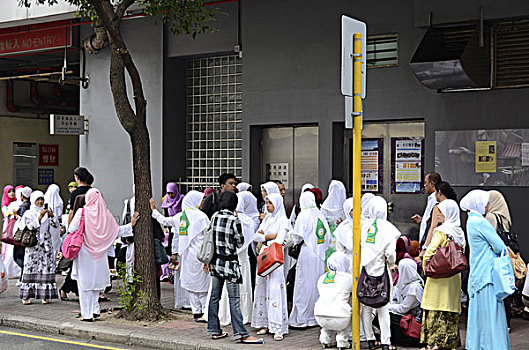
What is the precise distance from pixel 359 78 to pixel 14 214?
→ 8506mm

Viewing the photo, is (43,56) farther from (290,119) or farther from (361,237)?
(361,237)

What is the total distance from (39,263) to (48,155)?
40.6ft

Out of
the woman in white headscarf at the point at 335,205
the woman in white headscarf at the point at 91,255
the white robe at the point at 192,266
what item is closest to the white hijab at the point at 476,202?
the woman in white headscarf at the point at 335,205

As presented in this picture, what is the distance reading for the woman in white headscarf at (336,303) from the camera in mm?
Result: 8859

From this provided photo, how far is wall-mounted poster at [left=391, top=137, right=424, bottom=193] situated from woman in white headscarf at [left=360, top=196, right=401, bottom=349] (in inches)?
185

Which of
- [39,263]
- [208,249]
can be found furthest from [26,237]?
[208,249]

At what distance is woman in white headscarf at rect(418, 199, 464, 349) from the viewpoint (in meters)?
8.67

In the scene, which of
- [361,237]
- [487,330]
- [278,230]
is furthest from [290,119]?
[487,330]

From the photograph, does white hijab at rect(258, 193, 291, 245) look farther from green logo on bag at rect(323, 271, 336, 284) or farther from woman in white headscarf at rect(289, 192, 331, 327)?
green logo on bag at rect(323, 271, 336, 284)

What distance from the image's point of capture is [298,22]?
575 inches

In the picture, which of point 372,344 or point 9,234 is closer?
point 372,344

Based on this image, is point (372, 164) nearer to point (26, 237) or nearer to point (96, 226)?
point (96, 226)

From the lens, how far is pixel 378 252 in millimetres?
8664

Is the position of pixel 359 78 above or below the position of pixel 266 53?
below
